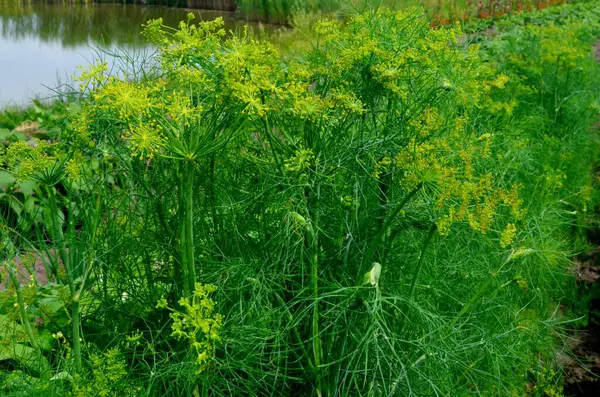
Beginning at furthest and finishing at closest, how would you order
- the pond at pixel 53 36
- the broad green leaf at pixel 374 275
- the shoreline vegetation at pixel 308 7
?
1. the shoreline vegetation at pixel 308 7
2. the pond at pixel 53 36
3. the broad green leaf at pixel 374 275

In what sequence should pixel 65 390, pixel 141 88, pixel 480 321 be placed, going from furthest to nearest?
1. pixel 480 321
2. pixel 65 390
3. pixel 141 88

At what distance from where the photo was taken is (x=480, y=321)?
9.04 feet

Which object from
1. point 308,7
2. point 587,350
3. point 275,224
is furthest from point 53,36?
point 275,224

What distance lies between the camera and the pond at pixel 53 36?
40.5ft

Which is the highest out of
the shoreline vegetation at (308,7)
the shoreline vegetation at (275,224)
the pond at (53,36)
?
the shoreline vegetation at (275,224)

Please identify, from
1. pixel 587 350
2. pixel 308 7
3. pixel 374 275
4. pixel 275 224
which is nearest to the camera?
pixel 374 275

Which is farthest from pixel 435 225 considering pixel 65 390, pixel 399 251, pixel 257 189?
pixel 65 390

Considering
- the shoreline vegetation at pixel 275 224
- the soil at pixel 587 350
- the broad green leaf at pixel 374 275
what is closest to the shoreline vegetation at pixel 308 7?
the soil at pixel 587 350

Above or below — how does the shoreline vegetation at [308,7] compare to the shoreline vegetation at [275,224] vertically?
below

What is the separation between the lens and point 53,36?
18.2 m

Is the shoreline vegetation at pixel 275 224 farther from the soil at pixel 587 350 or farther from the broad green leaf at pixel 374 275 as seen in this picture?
the soil at pixel 587 350

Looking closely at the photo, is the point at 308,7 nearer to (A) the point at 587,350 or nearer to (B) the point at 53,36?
(B) the point at 53,36

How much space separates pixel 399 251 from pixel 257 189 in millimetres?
598

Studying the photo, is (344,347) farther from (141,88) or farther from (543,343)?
(543,343)
